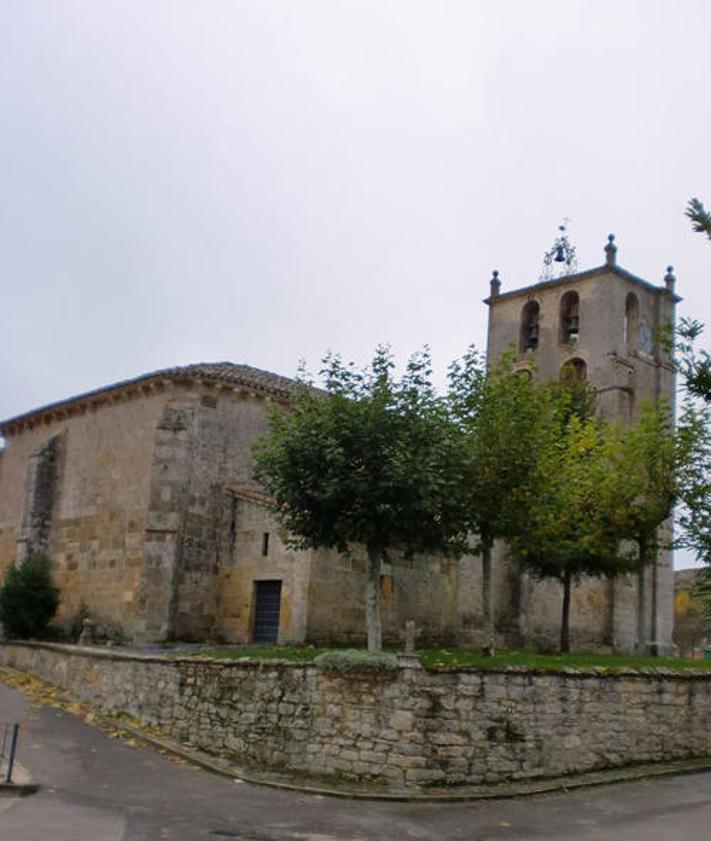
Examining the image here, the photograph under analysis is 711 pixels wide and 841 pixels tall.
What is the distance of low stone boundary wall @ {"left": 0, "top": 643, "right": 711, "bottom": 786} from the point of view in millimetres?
14641

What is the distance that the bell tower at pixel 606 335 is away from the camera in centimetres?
3941

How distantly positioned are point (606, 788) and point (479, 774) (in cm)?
218

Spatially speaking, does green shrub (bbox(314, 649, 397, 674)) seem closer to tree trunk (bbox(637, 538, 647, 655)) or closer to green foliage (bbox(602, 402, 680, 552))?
green foliage (bbox(602, 402, 680, 552))

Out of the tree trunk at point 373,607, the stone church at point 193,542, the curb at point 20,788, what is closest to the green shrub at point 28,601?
the stone church at point 193,542

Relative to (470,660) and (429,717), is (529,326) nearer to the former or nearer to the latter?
(470,660)

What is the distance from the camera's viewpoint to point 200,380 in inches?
1029

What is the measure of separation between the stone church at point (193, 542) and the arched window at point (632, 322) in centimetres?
1219

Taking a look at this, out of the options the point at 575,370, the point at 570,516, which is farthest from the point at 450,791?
the point at 575,370

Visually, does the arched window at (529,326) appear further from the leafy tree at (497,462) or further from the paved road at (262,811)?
the paved road at (262,811)

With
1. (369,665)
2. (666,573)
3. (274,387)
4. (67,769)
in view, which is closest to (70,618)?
(274,387)

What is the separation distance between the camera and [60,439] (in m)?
30.0

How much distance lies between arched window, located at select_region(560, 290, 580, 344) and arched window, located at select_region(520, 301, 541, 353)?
1.38 metres

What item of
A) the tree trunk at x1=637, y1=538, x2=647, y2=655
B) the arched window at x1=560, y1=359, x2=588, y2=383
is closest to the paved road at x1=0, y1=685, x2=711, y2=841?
the tree trunk at x1=637, y1=538, x2=647, y2=655

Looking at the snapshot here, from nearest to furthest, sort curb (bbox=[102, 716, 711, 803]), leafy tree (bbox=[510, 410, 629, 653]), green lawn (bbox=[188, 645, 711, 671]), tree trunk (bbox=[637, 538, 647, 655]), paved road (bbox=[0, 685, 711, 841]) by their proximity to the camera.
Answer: paved road (bbox=[0, 685, 711, 841])
curb (bbox=[102, 716, 711, 803])
green lawn (bbox=[188, 645, 711, 671])
leafy tree (bbox=[510, 410, 629, 653])
tree trunk (bbox=[637, 538, 647, 655])
